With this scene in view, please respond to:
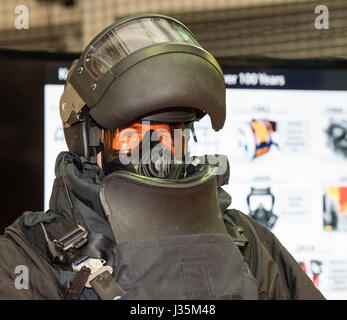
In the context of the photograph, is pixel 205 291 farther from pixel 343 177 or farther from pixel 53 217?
pixel 343 177

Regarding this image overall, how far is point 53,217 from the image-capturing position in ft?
4.73

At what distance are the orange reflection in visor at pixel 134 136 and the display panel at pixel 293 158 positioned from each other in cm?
92

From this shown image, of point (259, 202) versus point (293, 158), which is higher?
point (293, 158)

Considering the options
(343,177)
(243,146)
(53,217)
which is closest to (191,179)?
(53,217)

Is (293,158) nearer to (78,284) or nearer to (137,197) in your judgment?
(137,197)

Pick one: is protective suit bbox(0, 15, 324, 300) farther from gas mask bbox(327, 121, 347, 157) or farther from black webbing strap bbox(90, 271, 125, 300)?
Answer: gas mask bbox(327, 121, 347, 157)

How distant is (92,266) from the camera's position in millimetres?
1322

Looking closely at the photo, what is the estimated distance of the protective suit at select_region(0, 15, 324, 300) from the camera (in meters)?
1.31

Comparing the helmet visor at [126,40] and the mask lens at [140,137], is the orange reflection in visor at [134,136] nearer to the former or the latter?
the mask lens at [140,137]

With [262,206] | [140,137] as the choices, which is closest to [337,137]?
[262,206]

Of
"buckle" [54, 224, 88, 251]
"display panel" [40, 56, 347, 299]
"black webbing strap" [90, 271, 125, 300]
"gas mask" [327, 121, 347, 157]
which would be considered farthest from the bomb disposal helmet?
"gas mask" [327, 121, 347, 157]

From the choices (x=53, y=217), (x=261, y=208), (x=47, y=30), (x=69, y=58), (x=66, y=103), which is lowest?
(x=261, y=208)

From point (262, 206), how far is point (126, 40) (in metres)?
1.19

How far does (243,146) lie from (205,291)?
1.19 m
